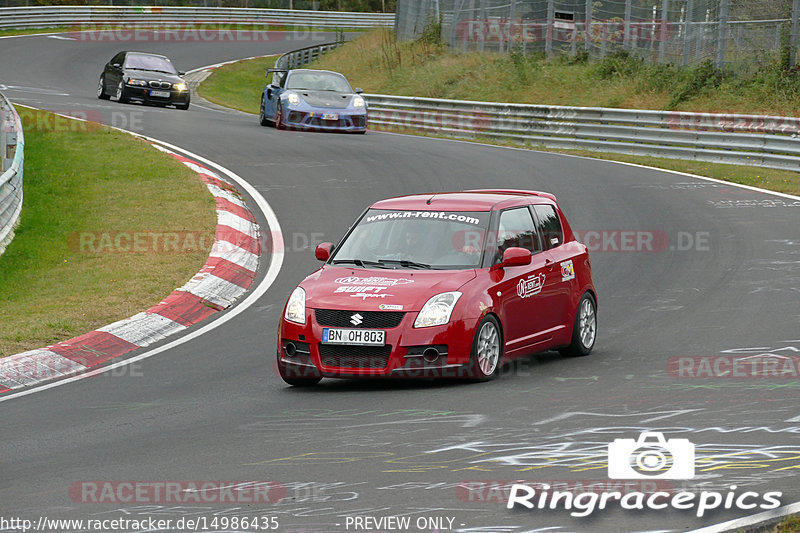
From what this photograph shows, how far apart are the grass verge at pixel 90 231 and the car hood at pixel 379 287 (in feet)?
9.77

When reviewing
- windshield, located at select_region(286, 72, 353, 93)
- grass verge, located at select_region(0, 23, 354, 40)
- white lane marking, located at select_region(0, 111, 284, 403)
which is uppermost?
grass verge, located at select_region(0, 23, 354, 40)

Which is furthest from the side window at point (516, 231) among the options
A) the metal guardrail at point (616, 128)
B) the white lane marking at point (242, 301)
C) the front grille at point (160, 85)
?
the front grille at point (160, 85)

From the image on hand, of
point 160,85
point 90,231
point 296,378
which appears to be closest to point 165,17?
point 160,85

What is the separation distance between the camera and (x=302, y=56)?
54000 millimetres

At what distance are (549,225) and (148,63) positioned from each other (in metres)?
23.6

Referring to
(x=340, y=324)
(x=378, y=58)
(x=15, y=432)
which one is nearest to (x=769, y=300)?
(x=340, y=324)

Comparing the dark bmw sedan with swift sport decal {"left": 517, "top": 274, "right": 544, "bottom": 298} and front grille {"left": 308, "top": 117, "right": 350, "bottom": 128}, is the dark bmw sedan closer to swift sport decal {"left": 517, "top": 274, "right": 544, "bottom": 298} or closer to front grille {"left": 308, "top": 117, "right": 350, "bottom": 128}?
front grille {"left": 308, "top": 117, "right": 350, "bottom": 128}

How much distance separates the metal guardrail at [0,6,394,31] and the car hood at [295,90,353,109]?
32.2 metres

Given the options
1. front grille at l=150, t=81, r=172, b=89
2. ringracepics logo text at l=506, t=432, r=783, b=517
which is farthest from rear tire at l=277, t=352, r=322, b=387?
front grille at l=150, t=81, r=172, b=89

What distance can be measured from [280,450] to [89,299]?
6041 mm

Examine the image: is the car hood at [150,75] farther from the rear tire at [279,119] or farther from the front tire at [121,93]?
the rear tire at [279,119]

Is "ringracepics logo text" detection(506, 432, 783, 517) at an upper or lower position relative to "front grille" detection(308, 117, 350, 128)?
lower

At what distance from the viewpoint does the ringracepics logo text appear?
17.8ft

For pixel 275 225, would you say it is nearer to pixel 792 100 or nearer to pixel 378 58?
pixel 792 100
